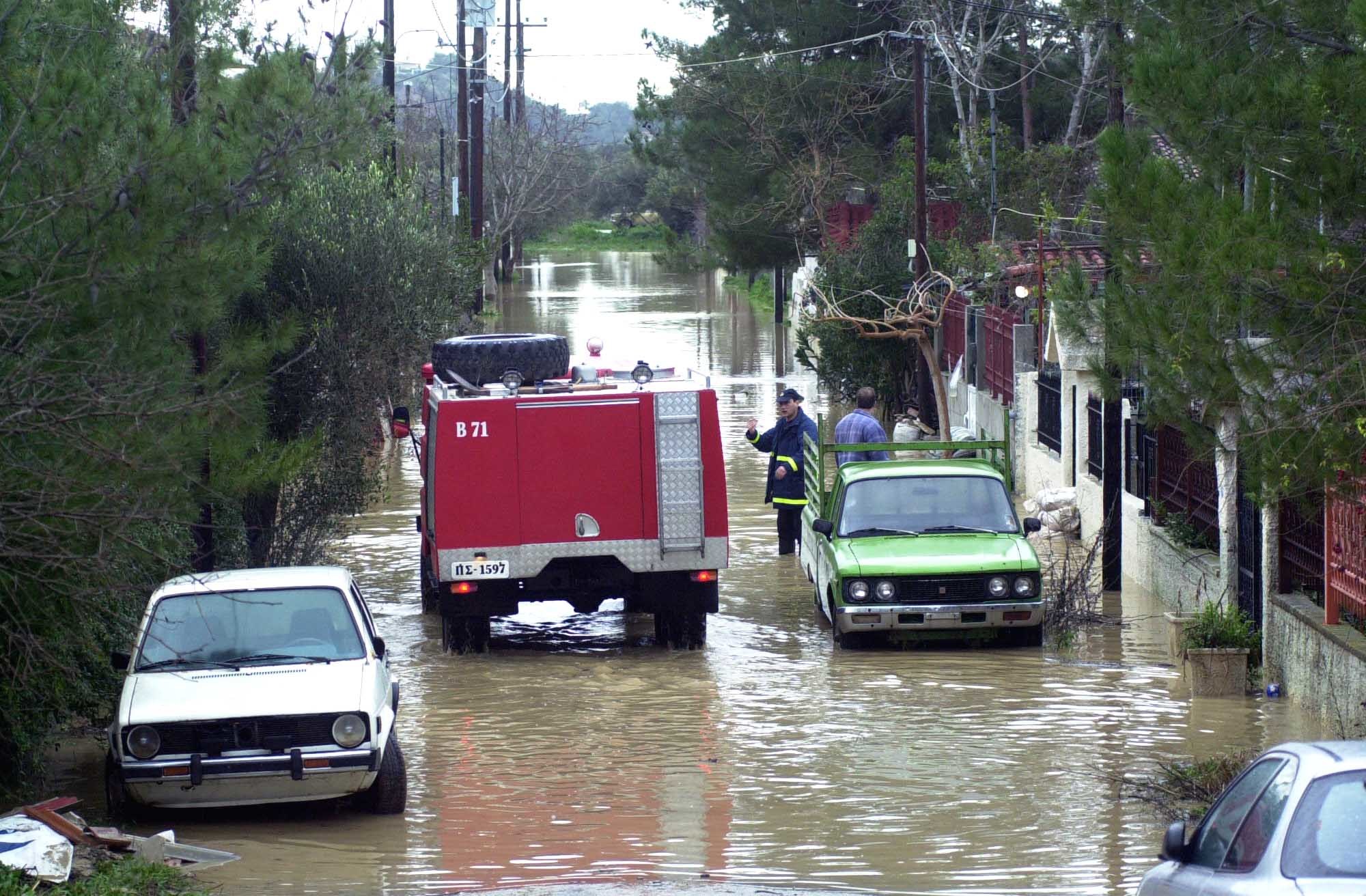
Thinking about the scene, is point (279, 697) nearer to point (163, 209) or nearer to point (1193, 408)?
point (163, 209)

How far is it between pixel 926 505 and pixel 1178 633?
2.72m

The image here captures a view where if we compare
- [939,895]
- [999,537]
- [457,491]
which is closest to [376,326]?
[457,491]

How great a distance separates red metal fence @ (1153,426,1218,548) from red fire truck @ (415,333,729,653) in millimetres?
3992

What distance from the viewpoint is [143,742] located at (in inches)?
367

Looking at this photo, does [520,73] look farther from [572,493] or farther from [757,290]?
[572,493]

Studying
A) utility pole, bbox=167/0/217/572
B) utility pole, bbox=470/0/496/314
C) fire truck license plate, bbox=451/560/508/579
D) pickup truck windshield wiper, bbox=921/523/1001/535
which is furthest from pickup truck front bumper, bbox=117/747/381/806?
utility pole, bbox=470/0/496/314

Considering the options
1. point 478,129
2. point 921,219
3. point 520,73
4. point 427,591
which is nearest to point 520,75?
point 520,73

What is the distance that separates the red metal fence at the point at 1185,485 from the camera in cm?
1502

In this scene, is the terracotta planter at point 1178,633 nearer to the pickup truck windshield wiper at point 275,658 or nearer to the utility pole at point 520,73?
the pickup truck windshield wiper at point 275,658

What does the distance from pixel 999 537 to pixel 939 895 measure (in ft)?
22.1

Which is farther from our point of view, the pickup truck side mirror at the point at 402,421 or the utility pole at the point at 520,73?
the utility pole at the point at 520,73

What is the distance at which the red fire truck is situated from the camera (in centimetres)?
1396

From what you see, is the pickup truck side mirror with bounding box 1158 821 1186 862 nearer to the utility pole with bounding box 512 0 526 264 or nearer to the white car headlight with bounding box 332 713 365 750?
the white car headlight with bounding box 332 713 365 750

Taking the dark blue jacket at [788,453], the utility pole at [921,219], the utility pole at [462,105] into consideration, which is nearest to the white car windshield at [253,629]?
the dark blue jacket at [788,453]
